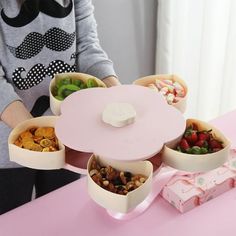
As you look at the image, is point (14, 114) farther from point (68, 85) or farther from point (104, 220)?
point (104, 220)

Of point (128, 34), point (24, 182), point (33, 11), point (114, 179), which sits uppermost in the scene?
point (33, 11)

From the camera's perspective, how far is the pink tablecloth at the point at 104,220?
81 cm

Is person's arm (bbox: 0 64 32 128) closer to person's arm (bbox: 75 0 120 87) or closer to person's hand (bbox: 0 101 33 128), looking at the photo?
person's hand (bbox: 0 101 33 128)

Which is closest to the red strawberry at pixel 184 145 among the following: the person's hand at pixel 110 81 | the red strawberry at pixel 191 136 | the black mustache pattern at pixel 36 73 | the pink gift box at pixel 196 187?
the red strawberry at pixel 191 136

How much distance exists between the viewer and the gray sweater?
97cm

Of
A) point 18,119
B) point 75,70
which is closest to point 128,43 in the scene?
point 75,70

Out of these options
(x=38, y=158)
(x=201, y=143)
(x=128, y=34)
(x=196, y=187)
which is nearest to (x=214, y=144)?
(x=201, y=143)

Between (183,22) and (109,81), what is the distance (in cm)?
77

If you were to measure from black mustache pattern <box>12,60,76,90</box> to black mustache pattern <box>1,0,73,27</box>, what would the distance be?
0.10 metres

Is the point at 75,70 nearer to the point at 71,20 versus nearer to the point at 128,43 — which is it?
the point at 71,20

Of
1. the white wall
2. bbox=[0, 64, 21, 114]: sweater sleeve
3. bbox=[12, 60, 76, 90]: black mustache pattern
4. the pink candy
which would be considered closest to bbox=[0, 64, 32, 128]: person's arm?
bbox=[0, 64, 21, 114]: sweater sleeve

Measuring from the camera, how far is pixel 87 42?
3.52ft

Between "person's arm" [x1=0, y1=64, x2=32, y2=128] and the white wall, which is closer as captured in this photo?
"person's arm" [x1=0, y1=64, x2=32, y2=128]

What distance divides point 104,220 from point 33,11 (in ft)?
1.48
